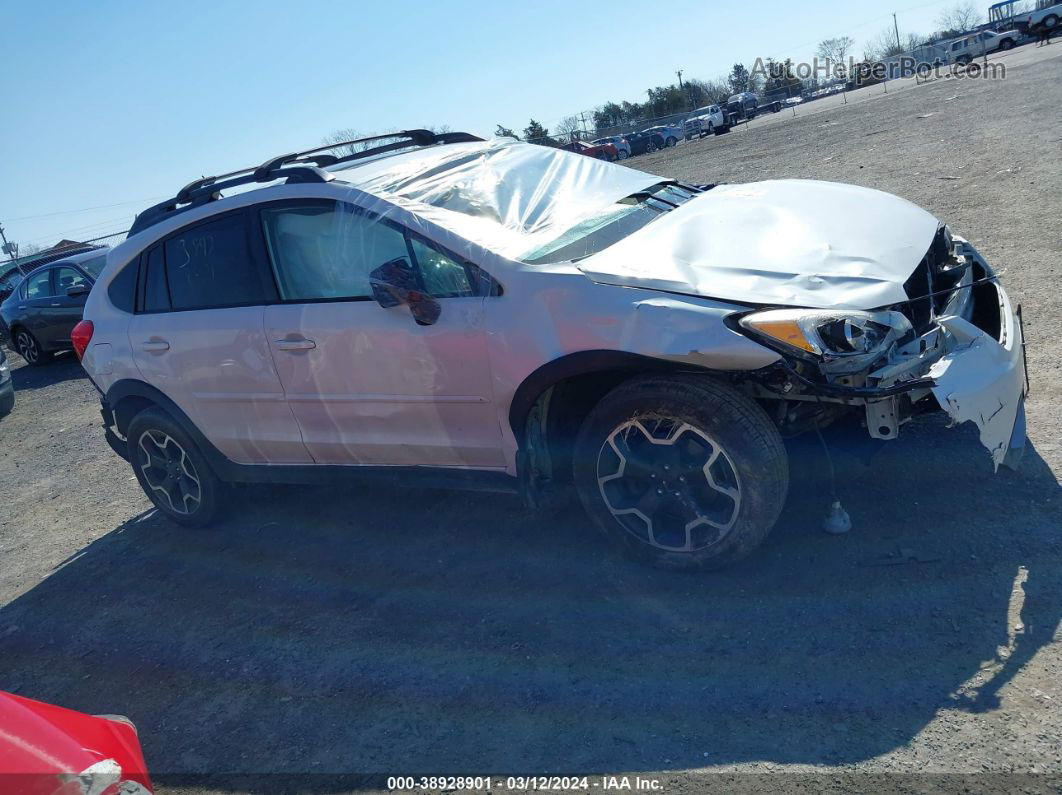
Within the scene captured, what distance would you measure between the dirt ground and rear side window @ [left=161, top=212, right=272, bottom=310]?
1456mm

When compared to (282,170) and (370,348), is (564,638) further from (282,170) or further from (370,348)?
(282,170)

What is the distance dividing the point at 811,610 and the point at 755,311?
117cm

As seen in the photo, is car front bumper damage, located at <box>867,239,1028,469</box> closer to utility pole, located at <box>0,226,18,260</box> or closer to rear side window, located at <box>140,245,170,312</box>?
rear side window, located at <box>140,245,170,312</box>

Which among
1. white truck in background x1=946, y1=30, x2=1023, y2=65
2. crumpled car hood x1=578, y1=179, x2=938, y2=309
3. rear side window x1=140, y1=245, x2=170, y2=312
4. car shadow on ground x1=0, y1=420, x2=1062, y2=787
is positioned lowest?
car shadow on ground x1=0, y1=420, x2=1062, y2=787

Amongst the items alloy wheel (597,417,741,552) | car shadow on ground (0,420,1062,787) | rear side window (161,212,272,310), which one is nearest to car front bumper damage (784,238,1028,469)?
alloy wheel (597,417,741,552)

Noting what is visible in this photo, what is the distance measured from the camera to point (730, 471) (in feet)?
11.6

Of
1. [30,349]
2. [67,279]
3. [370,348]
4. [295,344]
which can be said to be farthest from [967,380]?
[30,349]

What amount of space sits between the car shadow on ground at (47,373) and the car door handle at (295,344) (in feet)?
31.8

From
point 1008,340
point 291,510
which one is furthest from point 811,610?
point 291,510

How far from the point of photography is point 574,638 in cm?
359

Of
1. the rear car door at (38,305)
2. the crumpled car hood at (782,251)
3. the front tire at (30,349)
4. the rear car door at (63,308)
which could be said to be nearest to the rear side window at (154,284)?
the crumpled car hood at (782,251)

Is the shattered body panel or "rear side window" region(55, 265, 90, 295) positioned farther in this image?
"rear side window" region(55, 265, 90, 295)

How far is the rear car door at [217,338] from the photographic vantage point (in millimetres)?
4750

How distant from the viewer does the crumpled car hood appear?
136 inches
